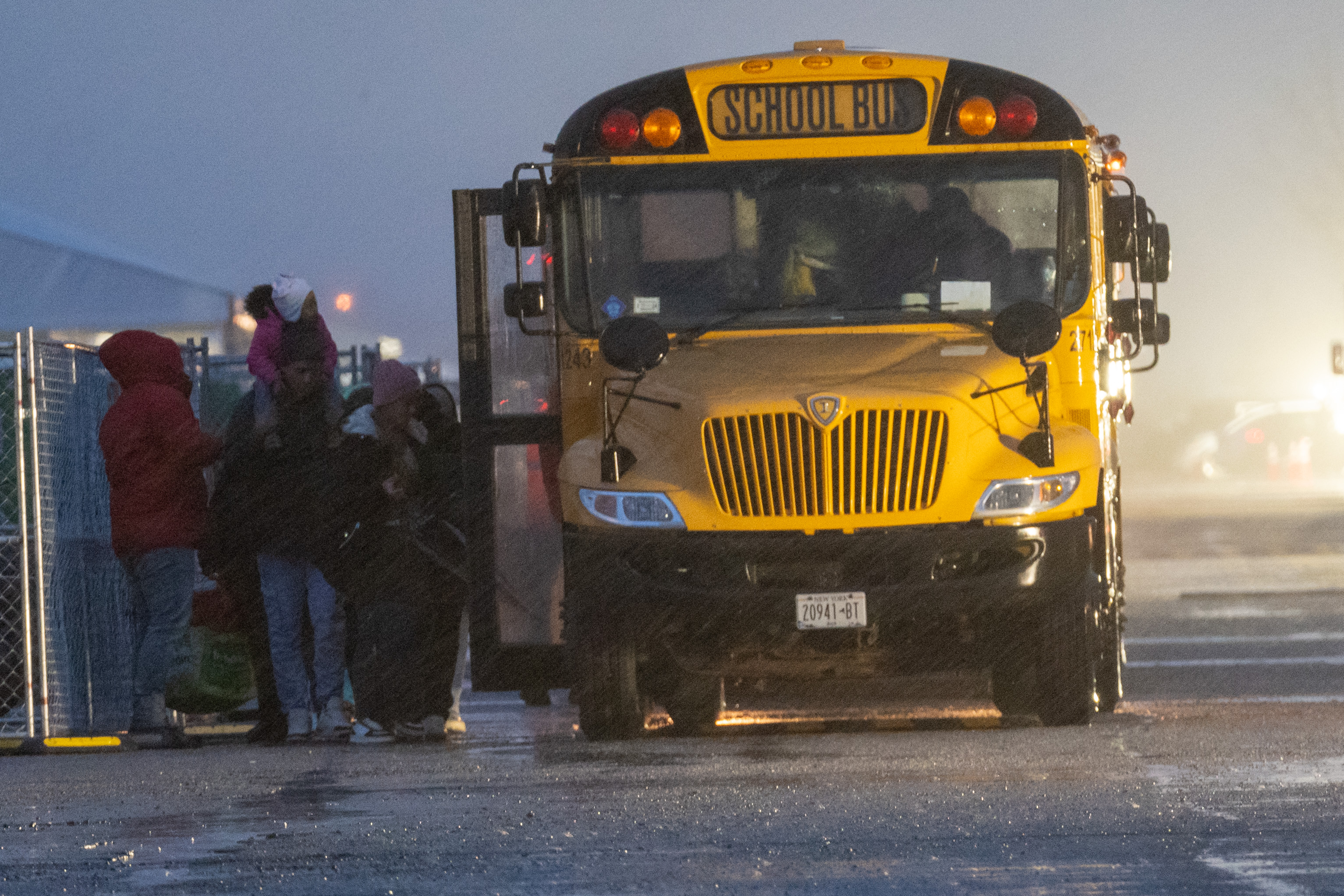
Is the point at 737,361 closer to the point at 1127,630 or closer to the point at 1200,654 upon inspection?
the point at 1200,654

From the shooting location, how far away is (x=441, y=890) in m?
5.34

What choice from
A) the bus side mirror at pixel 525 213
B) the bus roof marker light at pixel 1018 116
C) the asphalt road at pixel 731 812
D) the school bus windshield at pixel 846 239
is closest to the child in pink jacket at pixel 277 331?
the bus side mirror at pixel 525 213

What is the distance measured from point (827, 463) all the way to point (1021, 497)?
836 mm

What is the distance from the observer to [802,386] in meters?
8.55

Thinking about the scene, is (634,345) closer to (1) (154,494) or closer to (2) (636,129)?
(2) (636,129)

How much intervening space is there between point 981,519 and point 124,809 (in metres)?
3.61

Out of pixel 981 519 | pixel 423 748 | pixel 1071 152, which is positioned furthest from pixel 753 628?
pixel 1071 152

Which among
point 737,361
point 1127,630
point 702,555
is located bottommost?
point 1127,630

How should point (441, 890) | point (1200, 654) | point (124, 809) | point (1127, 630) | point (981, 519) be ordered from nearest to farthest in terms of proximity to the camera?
point (441, 890) → point (124, 809) → point (981, 519) → point (1200, 654) → point (1127, 630)

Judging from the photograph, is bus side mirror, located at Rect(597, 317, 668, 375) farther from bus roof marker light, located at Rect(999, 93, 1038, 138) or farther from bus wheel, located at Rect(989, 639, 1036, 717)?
bus wheel, located at Rect(989, 639, 1036, 717)

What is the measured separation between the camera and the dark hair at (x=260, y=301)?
9.61 metres

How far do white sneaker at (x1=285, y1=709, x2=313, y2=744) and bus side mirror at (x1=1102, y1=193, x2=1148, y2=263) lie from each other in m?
4.31

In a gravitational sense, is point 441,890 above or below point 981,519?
below

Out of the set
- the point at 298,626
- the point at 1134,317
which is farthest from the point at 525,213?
the point at 1134,317
